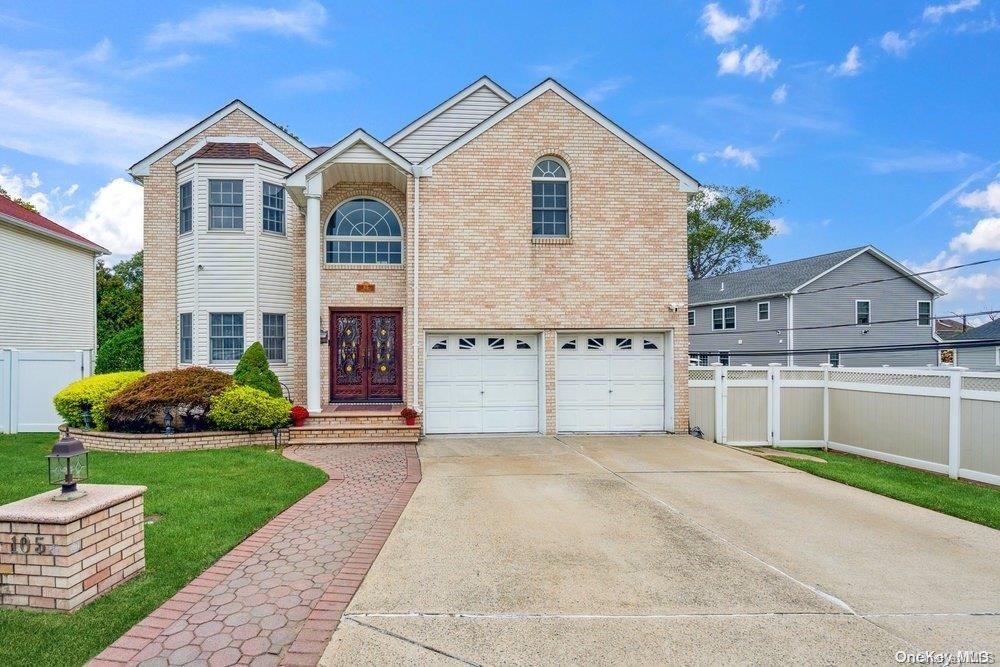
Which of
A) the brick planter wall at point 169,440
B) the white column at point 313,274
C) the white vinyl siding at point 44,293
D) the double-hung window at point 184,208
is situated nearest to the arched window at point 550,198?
the white column at point 313,274

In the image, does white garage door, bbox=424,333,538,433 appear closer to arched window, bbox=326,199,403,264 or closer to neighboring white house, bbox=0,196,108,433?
arched window, bbox=326,199,403,264

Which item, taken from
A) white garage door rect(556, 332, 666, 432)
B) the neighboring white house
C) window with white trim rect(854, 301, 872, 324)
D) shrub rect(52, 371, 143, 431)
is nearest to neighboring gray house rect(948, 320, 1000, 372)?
window with white trim rect(854, 301, 872, 324)

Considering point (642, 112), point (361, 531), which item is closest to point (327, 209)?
point (361, 531)

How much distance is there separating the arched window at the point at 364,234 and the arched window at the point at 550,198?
3576 millimetres

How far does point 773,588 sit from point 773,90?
2275 cm

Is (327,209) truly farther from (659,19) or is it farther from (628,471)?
(659,19)

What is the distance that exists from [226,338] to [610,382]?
939 centimetres

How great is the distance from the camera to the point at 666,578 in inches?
160

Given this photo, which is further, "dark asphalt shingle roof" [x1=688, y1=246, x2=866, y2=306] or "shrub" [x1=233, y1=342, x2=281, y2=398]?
"dark asphalt shingle roof" [x1=688, y1=246, x2=866, y2=306]

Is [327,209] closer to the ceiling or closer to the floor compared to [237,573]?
closer to the ceiling

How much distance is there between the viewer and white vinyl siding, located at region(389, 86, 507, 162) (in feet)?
44.3

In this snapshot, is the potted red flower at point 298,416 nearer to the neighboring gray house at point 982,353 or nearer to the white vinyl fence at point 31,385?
the white vinyl fence at point 31,385

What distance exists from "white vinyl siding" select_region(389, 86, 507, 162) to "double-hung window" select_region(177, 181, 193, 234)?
522 cm

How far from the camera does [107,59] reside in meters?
13.5
